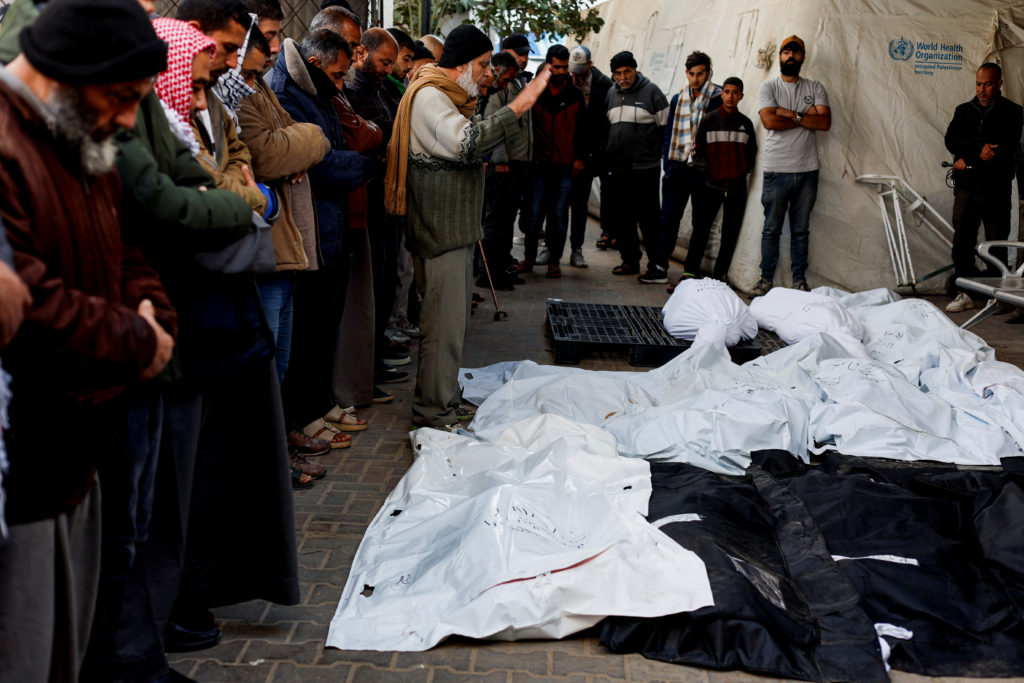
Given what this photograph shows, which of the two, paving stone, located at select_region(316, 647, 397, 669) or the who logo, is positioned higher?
the who logo

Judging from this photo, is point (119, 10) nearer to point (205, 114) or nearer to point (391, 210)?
point (205, 114)

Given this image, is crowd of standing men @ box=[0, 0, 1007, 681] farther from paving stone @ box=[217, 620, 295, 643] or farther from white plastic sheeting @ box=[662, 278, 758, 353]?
white plastic sheeting @ box=[662, 278, 758, 353]

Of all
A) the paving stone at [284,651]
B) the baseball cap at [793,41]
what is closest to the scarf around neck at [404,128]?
the paving stone at [284,651]

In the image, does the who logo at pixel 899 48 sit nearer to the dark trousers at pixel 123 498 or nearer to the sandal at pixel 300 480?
the sandal at pixel 300 480

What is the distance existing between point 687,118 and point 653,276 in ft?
5.40

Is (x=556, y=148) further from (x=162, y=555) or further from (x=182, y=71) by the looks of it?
(x=162, y=555)

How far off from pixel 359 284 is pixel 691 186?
16.9 feet

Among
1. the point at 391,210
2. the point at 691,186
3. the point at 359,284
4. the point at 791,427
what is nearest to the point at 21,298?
the point at 391,210

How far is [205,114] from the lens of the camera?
286 cm

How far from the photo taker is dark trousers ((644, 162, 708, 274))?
364 inches

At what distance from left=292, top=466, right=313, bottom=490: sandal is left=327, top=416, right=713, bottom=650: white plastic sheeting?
0.52 meters

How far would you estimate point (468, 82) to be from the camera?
15.4ft

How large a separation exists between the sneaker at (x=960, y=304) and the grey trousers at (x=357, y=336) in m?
5.77

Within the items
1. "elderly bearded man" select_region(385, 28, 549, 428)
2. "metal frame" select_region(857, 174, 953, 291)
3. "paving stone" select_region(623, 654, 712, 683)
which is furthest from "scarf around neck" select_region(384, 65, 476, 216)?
"metal frame" select_region(857, 174, 953, 291)
